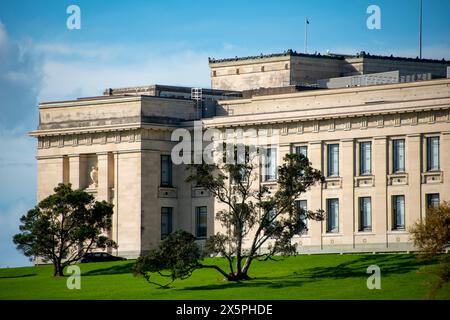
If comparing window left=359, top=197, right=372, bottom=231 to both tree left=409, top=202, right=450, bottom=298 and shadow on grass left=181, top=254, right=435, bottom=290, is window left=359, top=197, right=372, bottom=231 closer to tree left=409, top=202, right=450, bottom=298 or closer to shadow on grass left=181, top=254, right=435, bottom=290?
shadow on grass left=181, top=254, right=435, bottom=290

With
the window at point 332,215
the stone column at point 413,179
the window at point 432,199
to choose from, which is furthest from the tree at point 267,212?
the window at point 332,215

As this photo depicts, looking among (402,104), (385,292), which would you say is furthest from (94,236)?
(385,292)

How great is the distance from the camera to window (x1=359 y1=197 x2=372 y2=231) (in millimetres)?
133750

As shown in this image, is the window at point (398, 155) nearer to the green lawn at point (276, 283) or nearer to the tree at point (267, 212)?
the green lawn at point (276, 283)

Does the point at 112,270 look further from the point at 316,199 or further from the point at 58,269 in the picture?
the point at 316,199

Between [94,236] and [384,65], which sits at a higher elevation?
[384,65]

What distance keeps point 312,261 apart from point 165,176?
21.4 m

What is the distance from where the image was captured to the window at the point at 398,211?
131750 mm

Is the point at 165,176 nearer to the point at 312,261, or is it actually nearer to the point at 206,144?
the point at 206,144

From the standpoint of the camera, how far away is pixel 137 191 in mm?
143750

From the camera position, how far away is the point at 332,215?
446 feet

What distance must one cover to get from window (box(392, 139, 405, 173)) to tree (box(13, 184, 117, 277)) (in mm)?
18472
